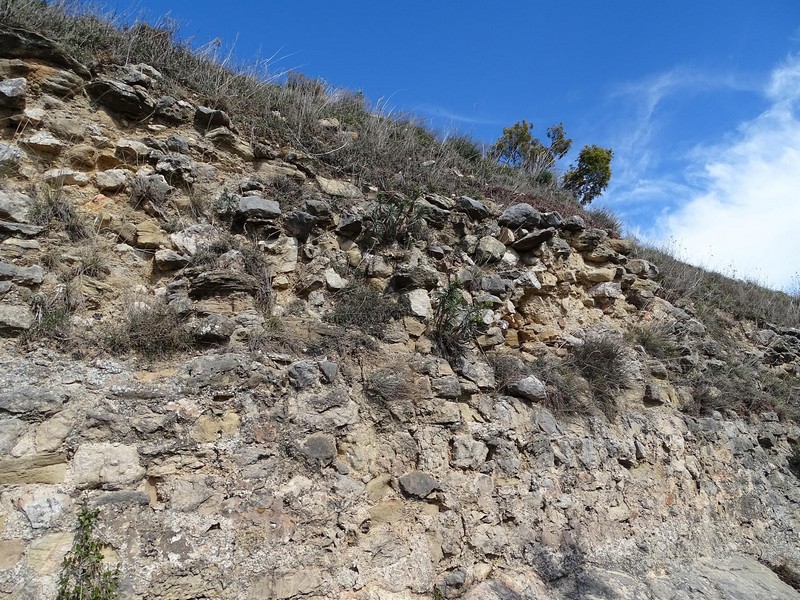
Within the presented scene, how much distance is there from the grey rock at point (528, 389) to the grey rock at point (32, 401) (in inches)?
147

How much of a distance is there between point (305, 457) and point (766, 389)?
7.52 meters

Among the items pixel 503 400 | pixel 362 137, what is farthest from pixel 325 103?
pixel 503 400

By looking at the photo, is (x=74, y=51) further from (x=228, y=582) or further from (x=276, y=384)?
(x=228, y=582)

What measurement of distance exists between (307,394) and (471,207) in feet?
11.1

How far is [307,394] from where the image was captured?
4.01 m

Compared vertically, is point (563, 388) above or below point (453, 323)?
below

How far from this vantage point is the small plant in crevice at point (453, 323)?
16.4ft

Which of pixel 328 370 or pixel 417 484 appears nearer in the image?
pixel 417 484

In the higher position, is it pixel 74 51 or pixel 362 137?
pixel 362 137

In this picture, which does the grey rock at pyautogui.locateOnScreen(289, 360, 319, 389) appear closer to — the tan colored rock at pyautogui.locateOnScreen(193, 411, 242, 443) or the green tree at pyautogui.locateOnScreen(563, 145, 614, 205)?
the tan colored rock at pyautogui.locateOnScreen(193, 411, 242, 443)

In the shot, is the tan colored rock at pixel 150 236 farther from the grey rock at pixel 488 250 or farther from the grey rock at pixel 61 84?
the grey rock at pixel 488 250

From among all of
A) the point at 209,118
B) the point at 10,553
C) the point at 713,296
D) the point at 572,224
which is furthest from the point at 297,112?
the point at 713,296

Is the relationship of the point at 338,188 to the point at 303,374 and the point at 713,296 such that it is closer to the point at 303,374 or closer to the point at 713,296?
the point at 303,374

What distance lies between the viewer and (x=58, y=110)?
439 cm
